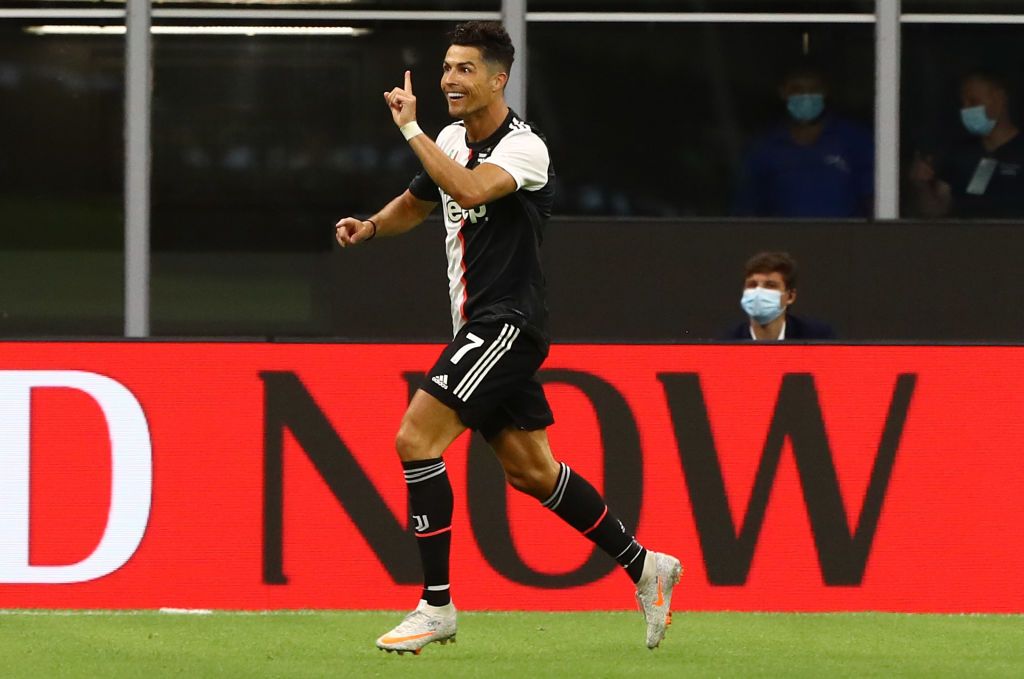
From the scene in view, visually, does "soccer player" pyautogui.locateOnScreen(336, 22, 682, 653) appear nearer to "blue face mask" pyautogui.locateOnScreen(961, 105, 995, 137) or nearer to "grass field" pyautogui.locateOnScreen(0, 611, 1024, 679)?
"grass field" pyautogui.locateOnScreen(0, 611, 1024, 679)

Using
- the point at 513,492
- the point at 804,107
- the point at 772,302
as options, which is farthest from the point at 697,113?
the point at 513,492

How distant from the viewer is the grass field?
620cm

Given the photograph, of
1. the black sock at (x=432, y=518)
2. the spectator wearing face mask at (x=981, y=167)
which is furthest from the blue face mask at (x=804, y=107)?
the black sock at (x=432, y=518)

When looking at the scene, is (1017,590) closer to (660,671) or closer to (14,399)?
(660,671)

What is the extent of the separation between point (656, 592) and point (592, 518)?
0.32 m

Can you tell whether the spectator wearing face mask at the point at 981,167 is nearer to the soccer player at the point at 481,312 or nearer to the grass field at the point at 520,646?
the grass field at the point at 520,646

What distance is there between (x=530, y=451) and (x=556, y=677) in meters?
0.84

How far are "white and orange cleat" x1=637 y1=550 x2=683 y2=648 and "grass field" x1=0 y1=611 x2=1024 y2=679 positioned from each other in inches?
3.1

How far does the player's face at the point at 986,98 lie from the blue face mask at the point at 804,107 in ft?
2.46

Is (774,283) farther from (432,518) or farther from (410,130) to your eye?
(410,130)

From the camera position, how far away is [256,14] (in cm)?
1095

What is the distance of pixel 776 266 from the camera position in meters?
8.85

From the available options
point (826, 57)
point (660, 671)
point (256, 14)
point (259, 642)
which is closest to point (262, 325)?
point (256, 14)

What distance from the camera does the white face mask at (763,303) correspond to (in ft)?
28.7
